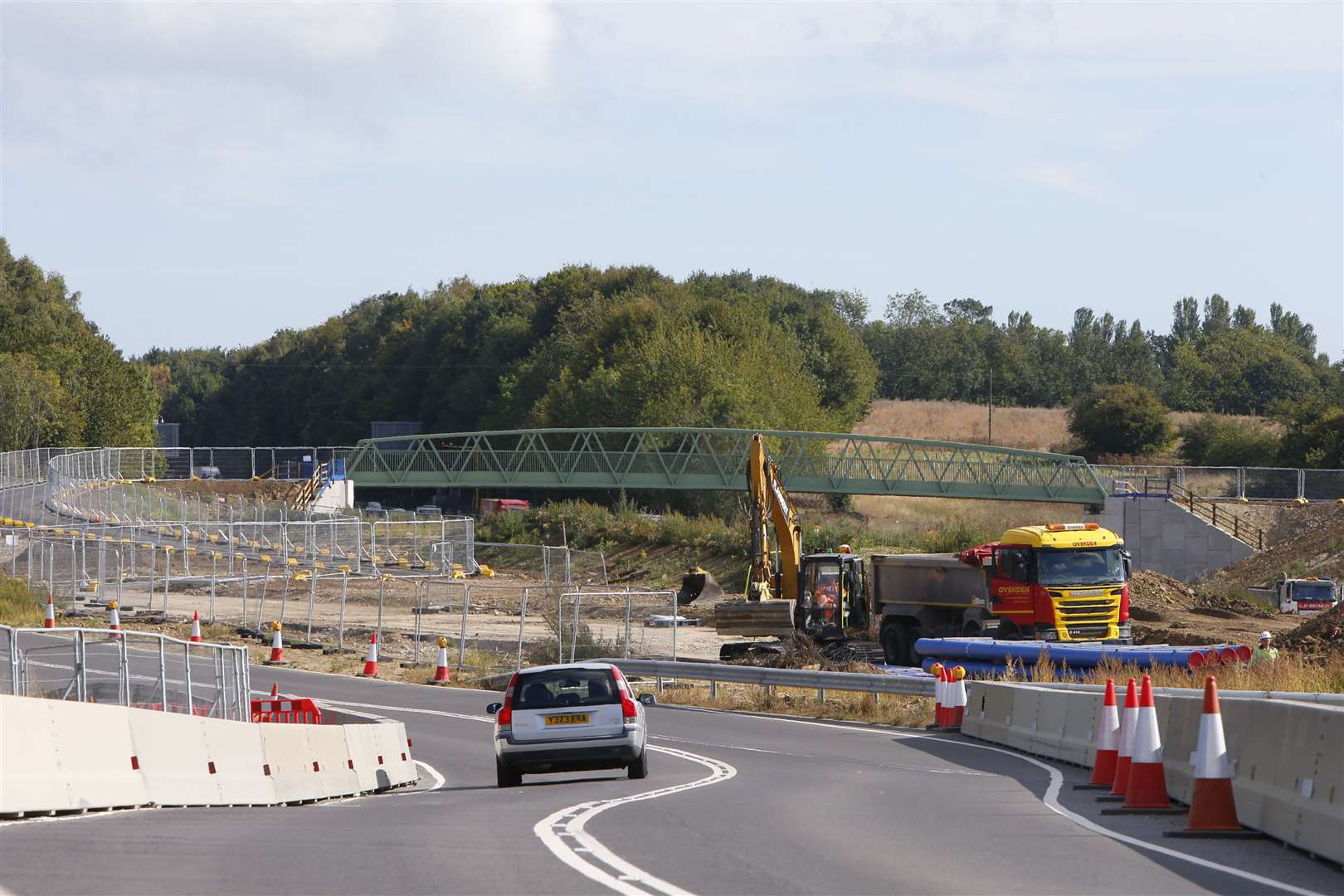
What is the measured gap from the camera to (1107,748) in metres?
14.8

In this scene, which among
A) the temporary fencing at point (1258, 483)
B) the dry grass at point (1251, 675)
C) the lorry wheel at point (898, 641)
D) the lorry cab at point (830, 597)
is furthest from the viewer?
the temporary fencing at point (1258, 483)

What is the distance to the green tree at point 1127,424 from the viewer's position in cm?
10144

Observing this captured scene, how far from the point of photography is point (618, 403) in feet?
327

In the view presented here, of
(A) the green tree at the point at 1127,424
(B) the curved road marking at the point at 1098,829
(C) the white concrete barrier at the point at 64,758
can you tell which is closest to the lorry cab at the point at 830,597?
(B) the curved road marking at the point at 1098,829

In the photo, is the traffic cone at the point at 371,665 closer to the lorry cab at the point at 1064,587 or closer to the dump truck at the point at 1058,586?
the dump truck at the point at 1058,586

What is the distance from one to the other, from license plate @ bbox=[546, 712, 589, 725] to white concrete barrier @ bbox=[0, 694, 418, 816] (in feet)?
6.73

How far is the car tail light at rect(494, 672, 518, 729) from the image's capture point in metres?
17.4

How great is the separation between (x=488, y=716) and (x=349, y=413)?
112949 millimetres

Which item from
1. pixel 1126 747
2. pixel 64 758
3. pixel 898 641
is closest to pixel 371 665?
pixel 898 641

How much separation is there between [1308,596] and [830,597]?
19.2 metres

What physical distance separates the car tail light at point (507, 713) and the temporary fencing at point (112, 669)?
2.99 m

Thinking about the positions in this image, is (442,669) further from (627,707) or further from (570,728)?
(627,707)

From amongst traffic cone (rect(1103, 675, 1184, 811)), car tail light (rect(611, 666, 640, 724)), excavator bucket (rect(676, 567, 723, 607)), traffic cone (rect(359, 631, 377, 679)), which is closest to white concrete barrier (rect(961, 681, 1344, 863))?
traffic cone (rect(1103, 675, 1184, 811))

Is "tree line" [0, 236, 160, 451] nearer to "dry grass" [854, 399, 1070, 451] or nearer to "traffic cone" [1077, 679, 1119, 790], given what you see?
"dry grass" [854, 399, 1070, 451]
